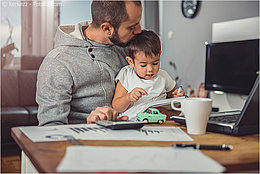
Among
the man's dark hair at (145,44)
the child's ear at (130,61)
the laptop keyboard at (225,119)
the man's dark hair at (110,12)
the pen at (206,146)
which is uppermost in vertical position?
the man's dark hair at (110,12)

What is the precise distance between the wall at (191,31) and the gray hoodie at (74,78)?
104 inches

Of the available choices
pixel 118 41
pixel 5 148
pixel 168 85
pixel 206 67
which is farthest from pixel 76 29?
pixel 206 67

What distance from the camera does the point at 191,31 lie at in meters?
4.57

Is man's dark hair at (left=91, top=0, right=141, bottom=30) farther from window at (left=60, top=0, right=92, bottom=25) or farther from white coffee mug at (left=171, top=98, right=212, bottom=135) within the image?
window at (left=60, top=0, right=92, bottom=25)

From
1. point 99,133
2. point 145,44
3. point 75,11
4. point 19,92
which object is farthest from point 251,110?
point 75,11

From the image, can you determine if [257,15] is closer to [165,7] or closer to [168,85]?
[165,7]

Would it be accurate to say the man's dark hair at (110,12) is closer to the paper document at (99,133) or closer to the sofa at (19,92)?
the paper document at (99,133)

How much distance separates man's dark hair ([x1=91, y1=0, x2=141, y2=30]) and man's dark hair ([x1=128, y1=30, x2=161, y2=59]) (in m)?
0.16

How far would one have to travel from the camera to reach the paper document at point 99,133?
753 millimetres

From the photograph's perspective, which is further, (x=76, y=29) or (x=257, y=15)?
(x=257, y=15)

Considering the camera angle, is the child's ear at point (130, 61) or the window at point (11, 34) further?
the window at point (11, 34)

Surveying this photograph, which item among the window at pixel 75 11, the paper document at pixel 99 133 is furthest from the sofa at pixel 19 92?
the paper document at pixel 99 133

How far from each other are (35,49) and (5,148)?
209 cm

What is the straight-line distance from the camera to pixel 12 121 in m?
3.25
